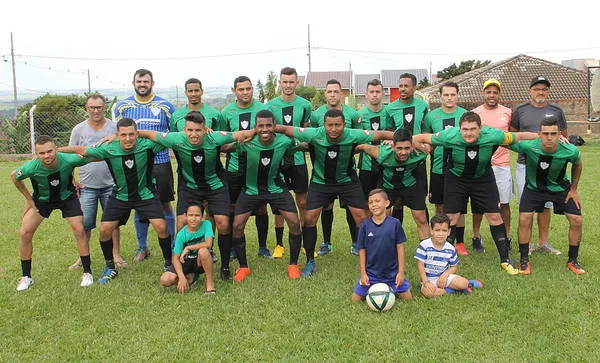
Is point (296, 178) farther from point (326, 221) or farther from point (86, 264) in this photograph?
point (86, 264)

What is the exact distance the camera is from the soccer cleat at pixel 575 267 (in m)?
5.77

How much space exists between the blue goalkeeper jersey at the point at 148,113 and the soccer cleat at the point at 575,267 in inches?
197

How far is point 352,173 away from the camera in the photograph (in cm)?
619

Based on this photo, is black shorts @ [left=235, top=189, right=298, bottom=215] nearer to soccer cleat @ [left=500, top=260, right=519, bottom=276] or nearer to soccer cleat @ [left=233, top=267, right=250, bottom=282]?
soccer cleat @ [left=233, top=267, right=250, bottom=282]

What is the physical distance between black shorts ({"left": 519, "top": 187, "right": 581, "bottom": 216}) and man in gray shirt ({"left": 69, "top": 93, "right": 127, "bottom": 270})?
505cm

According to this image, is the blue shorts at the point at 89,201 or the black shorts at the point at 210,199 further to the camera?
the blue shorts at the point at 89,201

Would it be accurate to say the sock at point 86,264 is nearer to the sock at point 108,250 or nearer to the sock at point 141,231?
the sock at point 108,250

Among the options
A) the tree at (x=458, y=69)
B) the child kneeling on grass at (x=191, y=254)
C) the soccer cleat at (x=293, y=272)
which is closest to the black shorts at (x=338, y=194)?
the soccer cleat at (x=293, y=272)

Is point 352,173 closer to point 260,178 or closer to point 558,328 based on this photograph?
point 260,178

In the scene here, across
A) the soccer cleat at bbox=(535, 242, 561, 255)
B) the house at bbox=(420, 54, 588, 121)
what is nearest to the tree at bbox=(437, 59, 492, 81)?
the house at bbox=(420, 54, 588, 121)

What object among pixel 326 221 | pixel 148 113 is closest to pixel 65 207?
pixel 148 113

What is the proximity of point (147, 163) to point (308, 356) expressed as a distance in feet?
10.1

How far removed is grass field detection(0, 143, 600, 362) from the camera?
4.10 metres

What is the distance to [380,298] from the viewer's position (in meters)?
4.88
